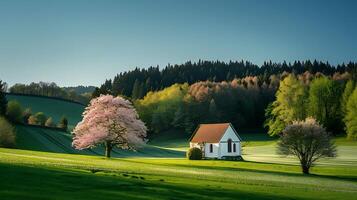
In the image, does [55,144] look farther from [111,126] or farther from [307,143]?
[307,143]

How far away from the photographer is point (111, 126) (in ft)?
213

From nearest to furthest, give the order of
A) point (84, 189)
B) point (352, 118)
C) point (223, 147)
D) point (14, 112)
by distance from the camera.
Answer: point (84, 189)
point (223, 147)
point (14, 112)
point (352, 118)

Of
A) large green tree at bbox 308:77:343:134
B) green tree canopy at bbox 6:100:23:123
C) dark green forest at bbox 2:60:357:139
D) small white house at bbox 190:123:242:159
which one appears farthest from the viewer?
large green tree at bbox 308:77:343:134

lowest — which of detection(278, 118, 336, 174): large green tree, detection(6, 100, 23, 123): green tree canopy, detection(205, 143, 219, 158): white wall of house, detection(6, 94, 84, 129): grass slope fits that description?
detection(205, 143, 219, 158): white wall of house

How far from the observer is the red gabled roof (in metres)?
82.5

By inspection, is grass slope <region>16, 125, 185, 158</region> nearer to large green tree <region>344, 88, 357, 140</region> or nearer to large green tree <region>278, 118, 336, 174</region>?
large green tree <region>344, 88, 357, 140</region>

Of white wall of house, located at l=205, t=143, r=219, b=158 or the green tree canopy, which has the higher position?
the green tree canopy

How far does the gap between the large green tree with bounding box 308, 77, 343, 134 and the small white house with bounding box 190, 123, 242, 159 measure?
143 ft

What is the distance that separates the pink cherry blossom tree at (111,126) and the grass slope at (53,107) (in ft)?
261

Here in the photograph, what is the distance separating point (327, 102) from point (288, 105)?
54.1ft

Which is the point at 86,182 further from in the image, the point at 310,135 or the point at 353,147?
the point at 353,147

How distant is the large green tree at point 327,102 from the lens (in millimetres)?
119731

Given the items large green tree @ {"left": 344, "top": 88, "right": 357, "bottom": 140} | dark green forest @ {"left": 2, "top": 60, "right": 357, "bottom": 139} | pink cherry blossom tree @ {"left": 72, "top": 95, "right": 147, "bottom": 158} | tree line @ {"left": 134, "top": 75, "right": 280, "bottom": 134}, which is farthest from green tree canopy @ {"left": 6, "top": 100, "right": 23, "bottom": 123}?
large green tree @ {"left": 344, "top": 88, "right": 357, "bottom": 140}

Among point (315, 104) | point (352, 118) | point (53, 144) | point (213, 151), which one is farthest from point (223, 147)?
point (315, 104)
